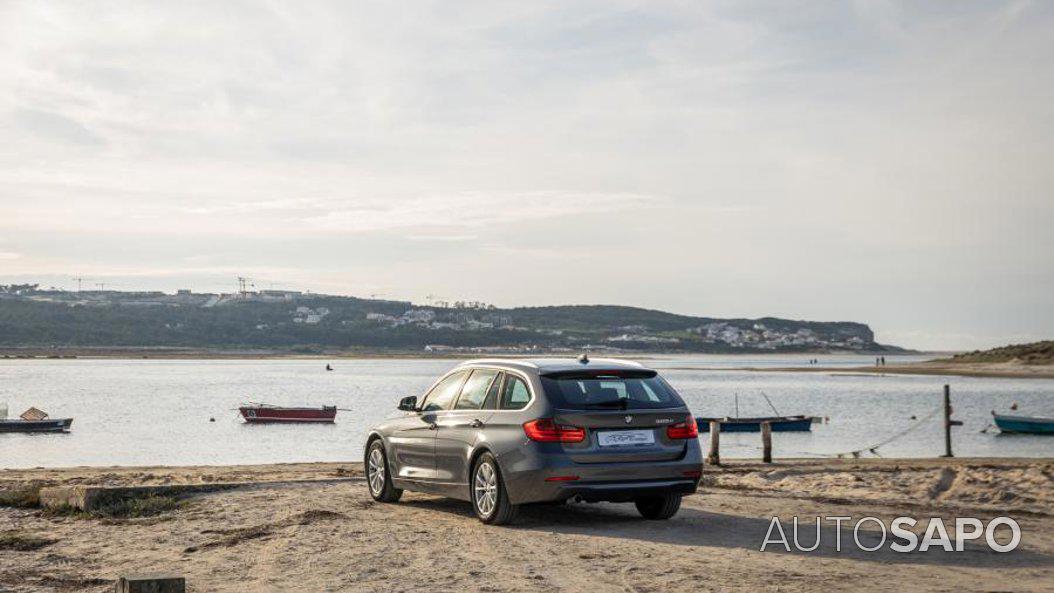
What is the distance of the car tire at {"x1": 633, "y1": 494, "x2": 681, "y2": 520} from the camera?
12.4 meters

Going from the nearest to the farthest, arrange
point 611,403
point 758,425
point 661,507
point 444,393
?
point 611,403, point 661,507, point 444,393, point 758,425

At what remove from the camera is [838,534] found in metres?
11.3

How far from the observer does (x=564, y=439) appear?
453 inches

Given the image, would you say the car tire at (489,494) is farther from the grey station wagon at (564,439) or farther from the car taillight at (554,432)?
the car taillight at (554,432)

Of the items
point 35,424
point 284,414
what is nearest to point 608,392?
point 35,424

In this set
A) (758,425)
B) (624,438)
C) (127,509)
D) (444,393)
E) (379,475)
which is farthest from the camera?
(758,425)

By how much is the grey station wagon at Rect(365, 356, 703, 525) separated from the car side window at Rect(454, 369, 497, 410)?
13 mm

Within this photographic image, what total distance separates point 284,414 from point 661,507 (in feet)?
183

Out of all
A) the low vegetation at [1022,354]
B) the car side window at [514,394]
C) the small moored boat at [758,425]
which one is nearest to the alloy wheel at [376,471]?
the car side window at [514,394]

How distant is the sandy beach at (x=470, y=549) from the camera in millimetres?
8922

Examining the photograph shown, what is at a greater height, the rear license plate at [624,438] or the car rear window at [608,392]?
the car rear window at [608,392]

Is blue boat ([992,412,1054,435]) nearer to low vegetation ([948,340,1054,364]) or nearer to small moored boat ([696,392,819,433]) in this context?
small moored boat ([696,392,819,433])

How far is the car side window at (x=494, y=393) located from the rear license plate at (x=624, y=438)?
4.29ft

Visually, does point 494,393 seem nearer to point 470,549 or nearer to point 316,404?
point 470,549
